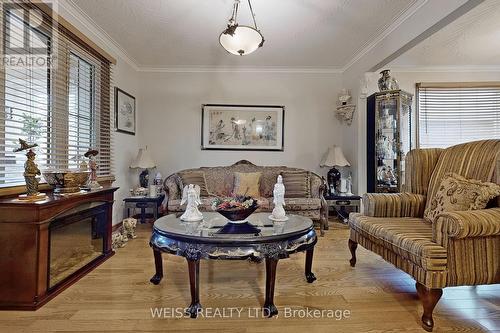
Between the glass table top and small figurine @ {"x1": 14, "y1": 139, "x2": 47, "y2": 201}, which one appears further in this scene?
small figurine @ {"x1": 14, "y1": 139, "x2": 47, "y2": 201}

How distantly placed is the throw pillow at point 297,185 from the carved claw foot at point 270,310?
2369mm

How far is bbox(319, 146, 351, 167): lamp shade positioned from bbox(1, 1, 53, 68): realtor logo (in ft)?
11.9

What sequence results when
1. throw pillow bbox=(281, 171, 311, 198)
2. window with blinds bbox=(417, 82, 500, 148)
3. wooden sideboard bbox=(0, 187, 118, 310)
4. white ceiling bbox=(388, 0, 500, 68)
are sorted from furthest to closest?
1. window with blinds bbox=(417, 82, 500, 148)
2. throw pillow bbox=(281, 171, 311, 198)
3. white ceiling bbox=(388, 0, 500, 68)
4. wooden sideboard bbox=(0, 187, 118, 310)

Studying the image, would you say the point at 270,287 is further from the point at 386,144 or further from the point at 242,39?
the point at 386,144

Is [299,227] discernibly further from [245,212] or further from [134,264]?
[134,264]

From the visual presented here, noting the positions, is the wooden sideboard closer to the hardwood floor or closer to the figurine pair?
the hardwood floor

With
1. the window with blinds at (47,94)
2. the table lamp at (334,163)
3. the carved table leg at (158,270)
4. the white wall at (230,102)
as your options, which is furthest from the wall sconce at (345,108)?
the carved table leg at (158,270)

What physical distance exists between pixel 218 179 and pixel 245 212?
2276 mm

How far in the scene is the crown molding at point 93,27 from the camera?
9.00 feet

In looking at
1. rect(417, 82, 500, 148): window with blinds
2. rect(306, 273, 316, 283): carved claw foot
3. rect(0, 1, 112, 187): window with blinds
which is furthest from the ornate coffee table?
rect(417, 82, 500, 148): window with blinds

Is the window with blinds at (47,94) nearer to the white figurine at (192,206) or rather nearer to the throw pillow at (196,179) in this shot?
the throw pillow at (196,179)

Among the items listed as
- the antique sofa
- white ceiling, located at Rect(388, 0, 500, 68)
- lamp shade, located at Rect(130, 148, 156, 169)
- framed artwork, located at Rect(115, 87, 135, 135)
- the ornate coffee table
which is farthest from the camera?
lamp shade, located at Rect(130, 148, 156, 169)

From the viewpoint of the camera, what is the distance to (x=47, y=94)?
257cm

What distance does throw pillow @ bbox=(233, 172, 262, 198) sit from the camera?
159 inches
